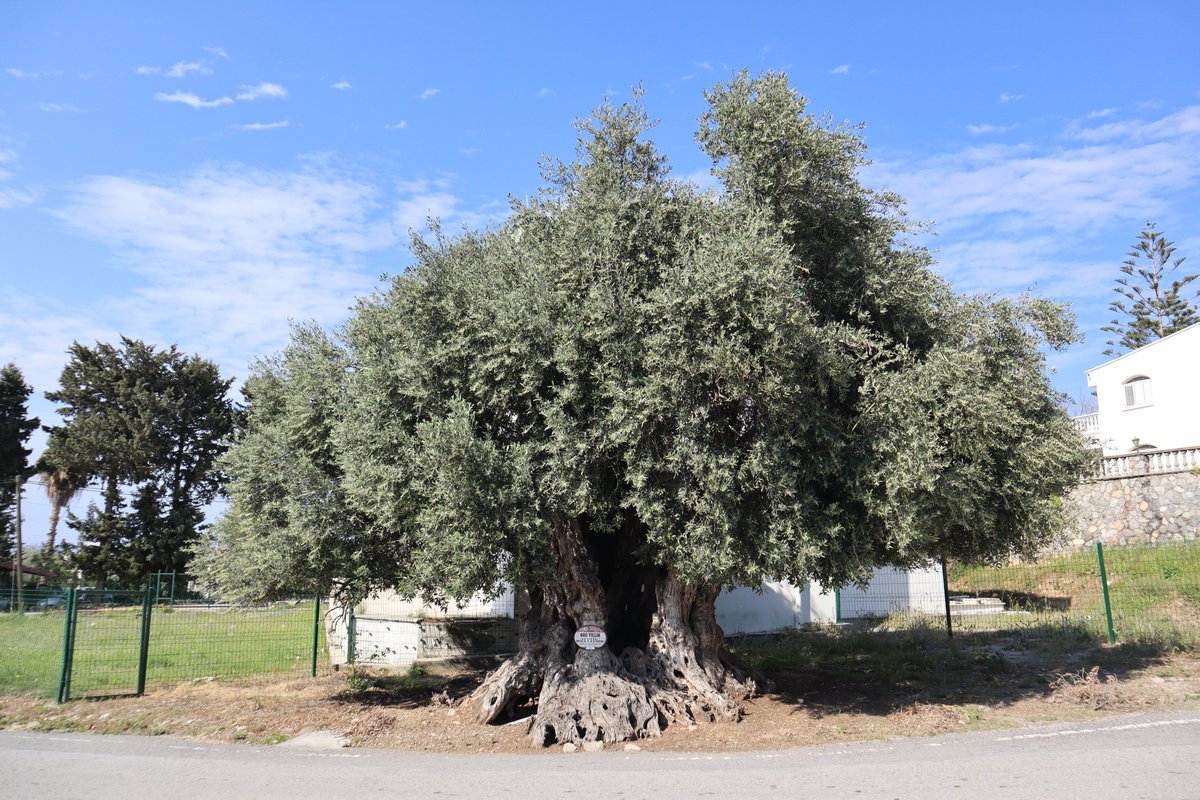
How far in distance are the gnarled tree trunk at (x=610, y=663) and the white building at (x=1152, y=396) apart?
23587 mm

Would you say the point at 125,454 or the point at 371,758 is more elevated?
the point at 125,454

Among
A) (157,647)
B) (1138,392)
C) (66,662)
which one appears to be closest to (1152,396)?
(1138,392)

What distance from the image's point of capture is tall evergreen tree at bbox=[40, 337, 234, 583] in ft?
127

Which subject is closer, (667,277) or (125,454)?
(667,277)

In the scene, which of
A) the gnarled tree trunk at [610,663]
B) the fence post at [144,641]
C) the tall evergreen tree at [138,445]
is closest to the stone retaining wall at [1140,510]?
the gnarled tree trunk at [610,663]

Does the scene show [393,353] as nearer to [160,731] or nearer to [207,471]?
[160,731]

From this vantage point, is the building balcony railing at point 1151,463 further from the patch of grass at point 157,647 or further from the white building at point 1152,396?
the patch of grass at point 157,647

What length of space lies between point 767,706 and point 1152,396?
2810 centimetres

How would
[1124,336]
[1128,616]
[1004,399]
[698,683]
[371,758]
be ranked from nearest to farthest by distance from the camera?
[371,758] → [1004,399] → [698,683] → [1128,616] → [1124,336]

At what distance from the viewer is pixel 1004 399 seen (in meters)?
10.1

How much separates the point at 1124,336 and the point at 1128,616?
37.1 m

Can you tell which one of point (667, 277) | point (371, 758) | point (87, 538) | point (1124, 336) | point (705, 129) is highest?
point (1124, 336)

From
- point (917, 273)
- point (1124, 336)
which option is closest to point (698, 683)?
point (917, 273)

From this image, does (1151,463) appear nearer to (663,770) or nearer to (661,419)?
(661,419)
